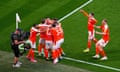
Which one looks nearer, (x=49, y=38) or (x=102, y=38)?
(x=49, y=38)

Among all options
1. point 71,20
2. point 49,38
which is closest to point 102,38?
point 49,38

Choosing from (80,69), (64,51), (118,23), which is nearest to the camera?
(80,69)

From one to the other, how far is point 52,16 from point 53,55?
5.52 metres

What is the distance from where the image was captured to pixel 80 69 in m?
20.8

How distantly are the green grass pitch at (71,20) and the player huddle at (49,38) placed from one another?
0.68 m

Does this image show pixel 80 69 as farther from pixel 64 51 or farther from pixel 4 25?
pixel 4 25

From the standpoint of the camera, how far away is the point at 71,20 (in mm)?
26297

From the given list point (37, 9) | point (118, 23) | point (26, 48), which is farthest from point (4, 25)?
point (118, 23)

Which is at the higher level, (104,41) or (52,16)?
(52,16)

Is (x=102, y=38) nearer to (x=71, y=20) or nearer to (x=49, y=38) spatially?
(x=49, y=38)

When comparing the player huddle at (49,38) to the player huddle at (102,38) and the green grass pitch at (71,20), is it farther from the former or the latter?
the player huddle at (102,38)

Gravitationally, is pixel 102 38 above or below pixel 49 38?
below

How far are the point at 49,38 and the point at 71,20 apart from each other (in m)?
5.06

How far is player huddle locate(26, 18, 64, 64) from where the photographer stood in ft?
69.7
